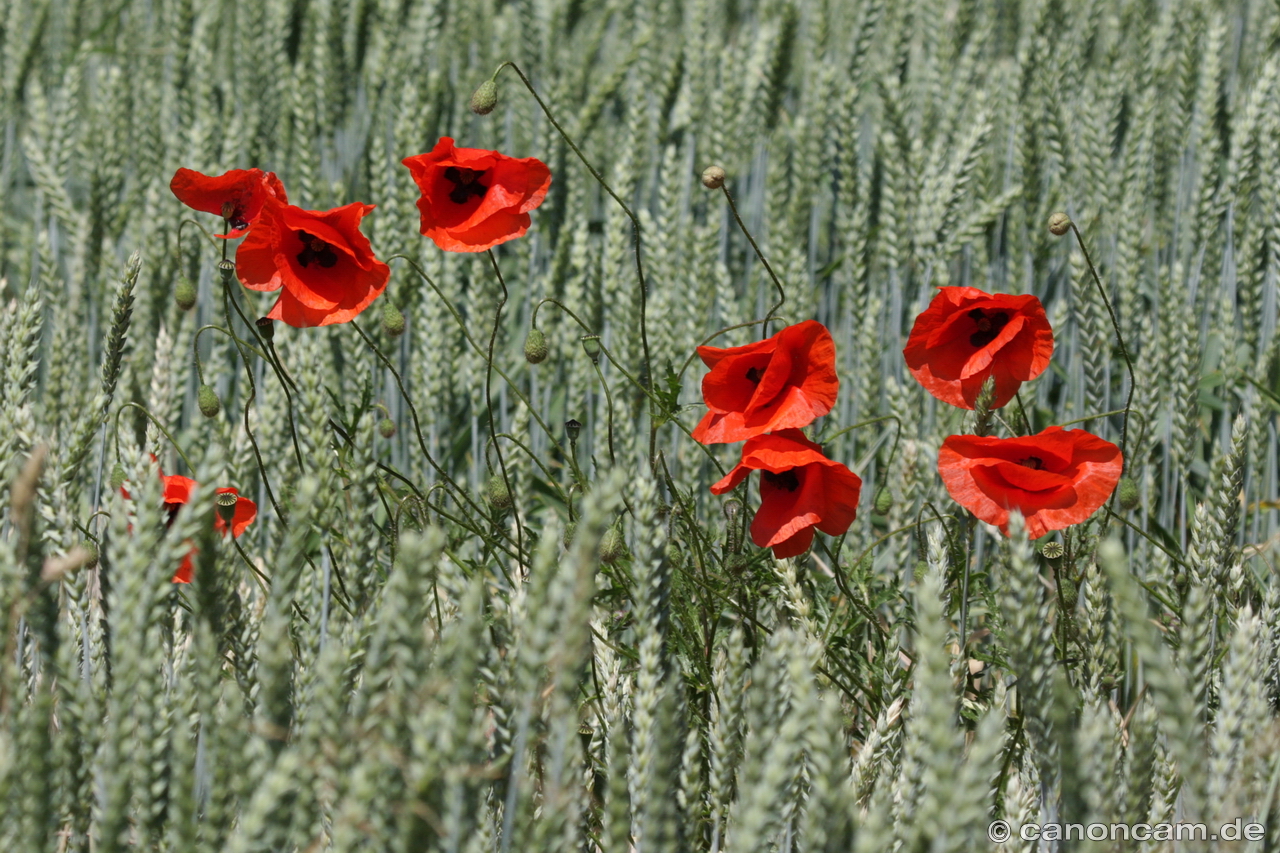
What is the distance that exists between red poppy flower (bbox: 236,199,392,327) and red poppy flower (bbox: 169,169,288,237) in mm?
80

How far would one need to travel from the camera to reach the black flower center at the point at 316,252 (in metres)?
1.48

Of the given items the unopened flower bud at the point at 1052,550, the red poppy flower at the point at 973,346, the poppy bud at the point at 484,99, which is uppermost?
the poppy bud at the point at 484,99

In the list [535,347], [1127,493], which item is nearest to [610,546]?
[535,347]

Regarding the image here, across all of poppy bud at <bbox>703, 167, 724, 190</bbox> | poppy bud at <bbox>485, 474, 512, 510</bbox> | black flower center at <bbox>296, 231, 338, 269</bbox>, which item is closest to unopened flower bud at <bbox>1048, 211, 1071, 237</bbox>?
poppy bud at <bbox>703, 167, 724, 190</bbox>

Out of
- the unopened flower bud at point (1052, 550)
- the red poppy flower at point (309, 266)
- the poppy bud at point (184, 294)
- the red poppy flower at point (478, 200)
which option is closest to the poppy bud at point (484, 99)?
the red poppy flower at point (478, 200)

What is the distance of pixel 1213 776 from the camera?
3.03 ft

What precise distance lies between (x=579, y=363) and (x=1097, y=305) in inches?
34.4

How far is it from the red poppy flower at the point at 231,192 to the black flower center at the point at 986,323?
2.83 feet

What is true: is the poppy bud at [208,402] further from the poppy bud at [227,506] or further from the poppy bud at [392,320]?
the poppy bud at [392,320]

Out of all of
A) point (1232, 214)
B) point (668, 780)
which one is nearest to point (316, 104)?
point (1232, 214)

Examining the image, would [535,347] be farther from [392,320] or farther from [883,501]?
[883,501]

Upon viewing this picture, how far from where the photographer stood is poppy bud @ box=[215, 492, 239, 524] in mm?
1451

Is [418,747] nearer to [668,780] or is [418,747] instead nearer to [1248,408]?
[668,780]

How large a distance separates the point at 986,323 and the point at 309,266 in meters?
0.83
